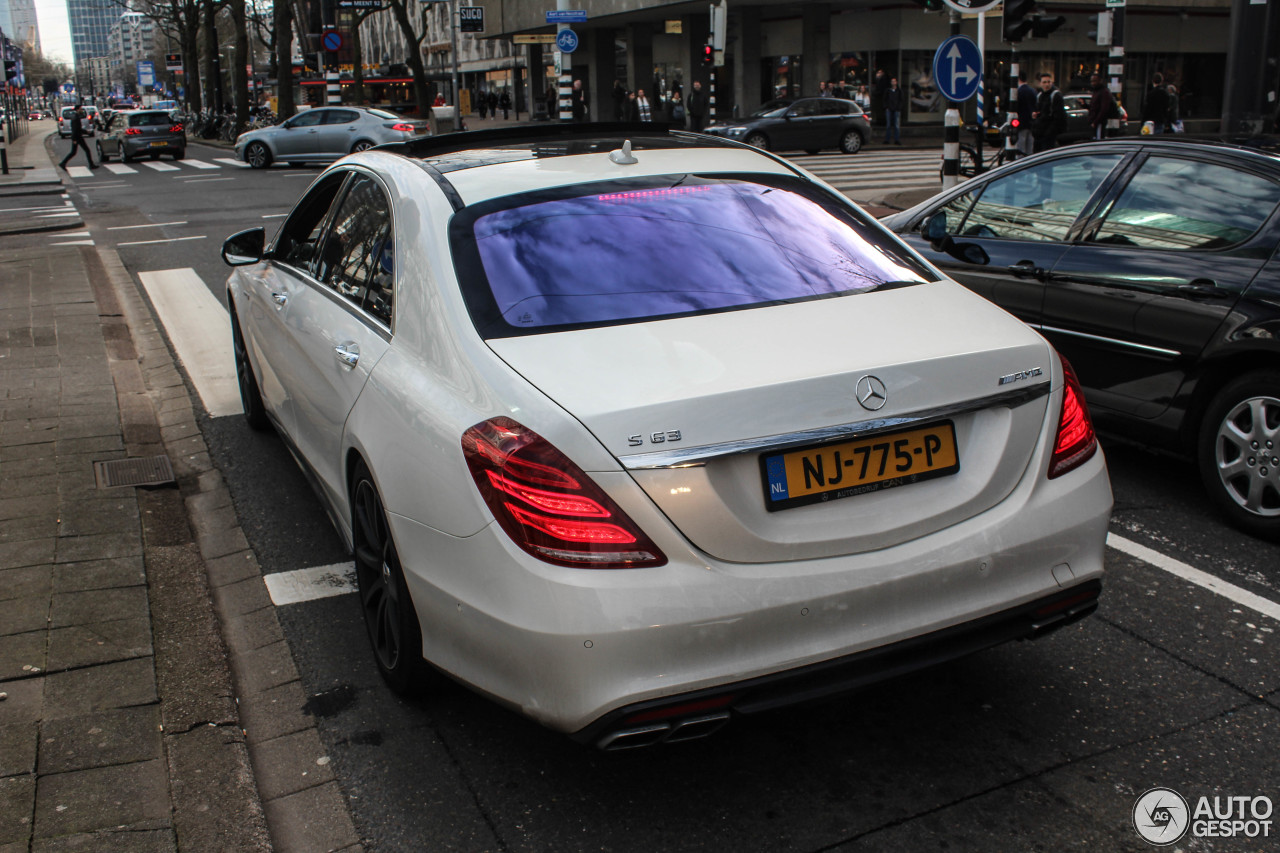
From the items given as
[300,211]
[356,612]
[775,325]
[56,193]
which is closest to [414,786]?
[356,612]

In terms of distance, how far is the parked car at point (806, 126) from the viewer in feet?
96.8

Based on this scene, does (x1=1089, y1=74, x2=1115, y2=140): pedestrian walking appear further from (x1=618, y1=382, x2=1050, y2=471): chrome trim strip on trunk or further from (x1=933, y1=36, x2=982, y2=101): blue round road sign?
(x1=618, y1=382, x2=1050, y2=471): chrome trim strip on trunk

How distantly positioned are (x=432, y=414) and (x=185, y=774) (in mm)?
1151

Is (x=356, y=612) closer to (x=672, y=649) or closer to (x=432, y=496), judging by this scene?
(x=432, y=496)

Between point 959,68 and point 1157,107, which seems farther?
point 1157,107

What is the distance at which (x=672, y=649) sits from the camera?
2.56 meters

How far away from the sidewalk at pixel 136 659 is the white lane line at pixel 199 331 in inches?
24.4

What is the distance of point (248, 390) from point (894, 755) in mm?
4398

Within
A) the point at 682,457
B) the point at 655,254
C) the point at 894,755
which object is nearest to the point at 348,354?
the point at 655,254

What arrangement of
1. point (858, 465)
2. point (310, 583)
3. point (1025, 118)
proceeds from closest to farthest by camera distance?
1. point (858, 465)
2. point (310, 583)
3. point (1025, 118)

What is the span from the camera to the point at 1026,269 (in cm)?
561

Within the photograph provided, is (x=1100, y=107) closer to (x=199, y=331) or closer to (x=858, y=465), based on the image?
(x=199, y=331)

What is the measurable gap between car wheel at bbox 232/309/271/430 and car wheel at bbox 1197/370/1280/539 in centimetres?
447

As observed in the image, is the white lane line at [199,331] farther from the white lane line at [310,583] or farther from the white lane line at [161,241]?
the white lane line at [161,241]
